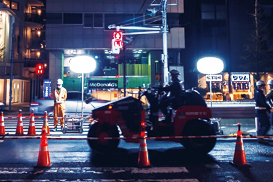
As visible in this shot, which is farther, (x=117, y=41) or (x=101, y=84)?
(x=101, y=84)

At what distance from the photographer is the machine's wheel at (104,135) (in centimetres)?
577

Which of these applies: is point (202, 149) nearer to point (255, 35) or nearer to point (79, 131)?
point (79, 131)

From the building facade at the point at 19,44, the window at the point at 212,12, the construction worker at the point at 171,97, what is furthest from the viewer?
the window at the point at 212,12

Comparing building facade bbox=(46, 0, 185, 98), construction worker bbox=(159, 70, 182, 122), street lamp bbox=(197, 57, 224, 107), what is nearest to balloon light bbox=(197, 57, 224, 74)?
street lamp bbox=(197, 57, 224, 107)

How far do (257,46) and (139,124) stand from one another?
26.5 m

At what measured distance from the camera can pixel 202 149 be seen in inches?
230

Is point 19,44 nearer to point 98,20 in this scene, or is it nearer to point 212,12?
point 98,20

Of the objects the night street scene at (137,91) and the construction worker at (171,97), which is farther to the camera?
the construction worker at (171,97)

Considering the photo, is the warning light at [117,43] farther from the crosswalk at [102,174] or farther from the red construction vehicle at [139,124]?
the crosswalk at [102,174]

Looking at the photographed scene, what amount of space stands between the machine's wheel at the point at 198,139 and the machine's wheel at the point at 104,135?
185 centimetres

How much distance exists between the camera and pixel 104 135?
227 inches

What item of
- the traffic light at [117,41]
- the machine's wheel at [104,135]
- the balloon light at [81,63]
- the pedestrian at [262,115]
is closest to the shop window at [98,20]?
the traffic light at [117,41]

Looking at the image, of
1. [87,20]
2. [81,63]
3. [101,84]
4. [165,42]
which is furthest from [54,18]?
[81,63]

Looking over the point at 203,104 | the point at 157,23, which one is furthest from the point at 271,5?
the point at 203,104
